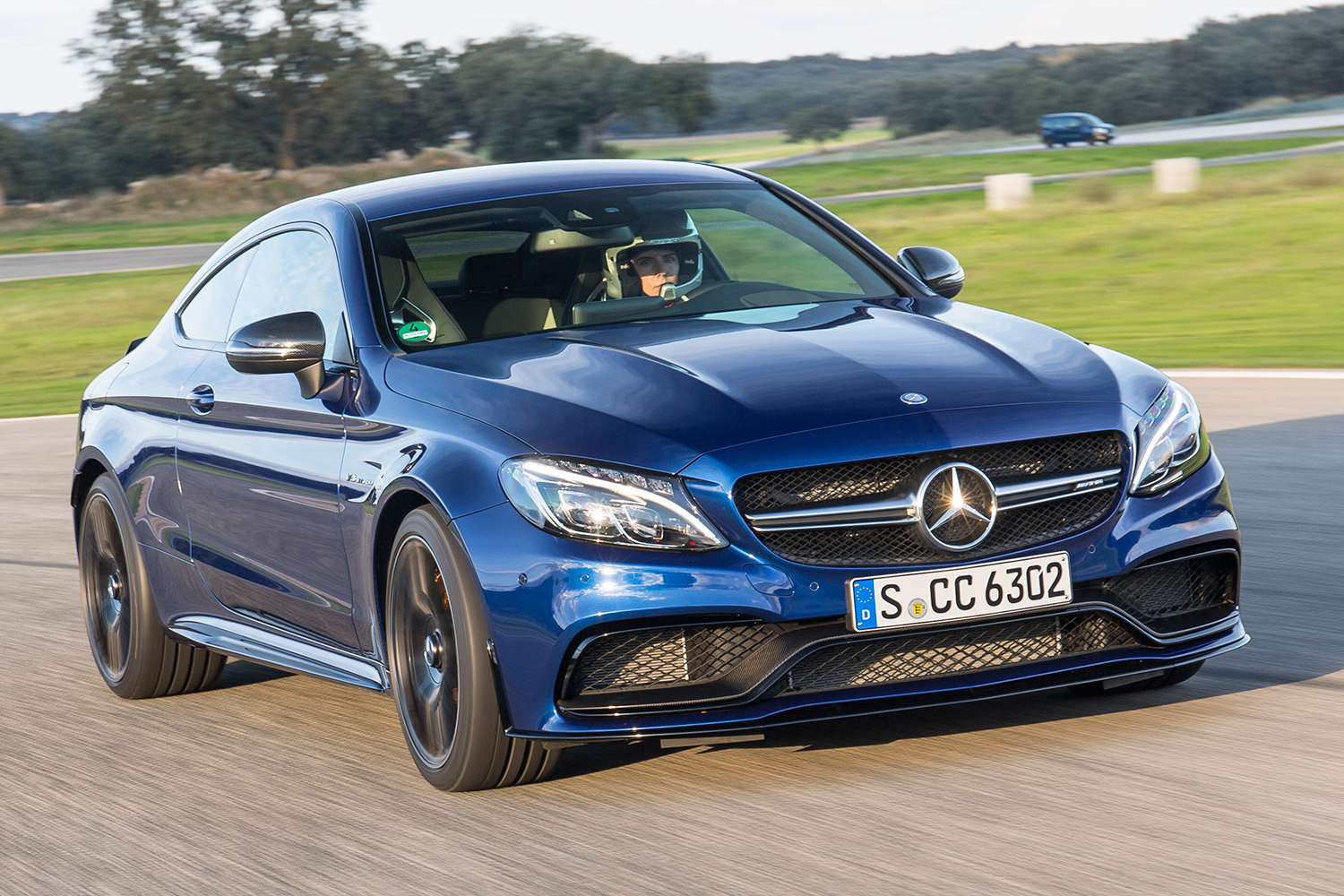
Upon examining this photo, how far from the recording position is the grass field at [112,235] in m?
46.7

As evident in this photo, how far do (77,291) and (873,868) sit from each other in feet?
98.4

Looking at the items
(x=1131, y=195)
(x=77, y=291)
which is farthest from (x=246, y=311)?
(x=77, y=291)

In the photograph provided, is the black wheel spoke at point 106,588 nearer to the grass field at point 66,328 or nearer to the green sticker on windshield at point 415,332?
the green sticker on windshield at point 415,332

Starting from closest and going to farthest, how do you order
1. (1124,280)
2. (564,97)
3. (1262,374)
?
(1262,374) → (1124,280) → (564,97)

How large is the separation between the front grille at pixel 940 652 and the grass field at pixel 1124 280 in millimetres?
8146

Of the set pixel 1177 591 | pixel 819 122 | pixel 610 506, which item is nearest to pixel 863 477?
pixel 610 506

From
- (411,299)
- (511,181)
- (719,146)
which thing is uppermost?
(511,181)

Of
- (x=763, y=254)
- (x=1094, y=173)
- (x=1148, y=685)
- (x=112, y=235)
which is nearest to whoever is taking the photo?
(x=1148, y=685)

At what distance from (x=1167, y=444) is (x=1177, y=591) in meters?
0.34

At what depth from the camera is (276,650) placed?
5.20 meters

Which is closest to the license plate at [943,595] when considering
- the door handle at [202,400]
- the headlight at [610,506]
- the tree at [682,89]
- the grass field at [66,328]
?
the headlight at [610,506]

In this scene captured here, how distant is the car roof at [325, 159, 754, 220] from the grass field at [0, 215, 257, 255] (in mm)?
40309

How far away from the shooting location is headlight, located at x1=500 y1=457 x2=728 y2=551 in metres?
3.78

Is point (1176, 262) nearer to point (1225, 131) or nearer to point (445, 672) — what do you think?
point (445, 672)
